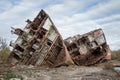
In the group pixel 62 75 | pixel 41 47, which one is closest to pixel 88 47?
pixel 41 47

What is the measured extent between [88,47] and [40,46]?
4.33 metres

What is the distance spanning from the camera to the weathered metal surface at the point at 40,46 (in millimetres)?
20828

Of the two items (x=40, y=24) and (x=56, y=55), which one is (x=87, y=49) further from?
(x=40, y=24)

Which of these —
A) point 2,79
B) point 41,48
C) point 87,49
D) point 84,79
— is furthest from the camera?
point 87,49

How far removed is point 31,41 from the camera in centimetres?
2097

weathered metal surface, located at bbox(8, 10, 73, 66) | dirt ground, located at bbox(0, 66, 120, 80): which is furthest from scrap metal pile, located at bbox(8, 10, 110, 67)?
dirt ground, located at bbox(0, 66, 120, 80)

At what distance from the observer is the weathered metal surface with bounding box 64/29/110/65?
75.7 ft

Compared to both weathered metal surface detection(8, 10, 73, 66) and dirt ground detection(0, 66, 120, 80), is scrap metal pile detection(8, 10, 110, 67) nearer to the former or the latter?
weathered metal surface detection(8, 10, 73, 66)

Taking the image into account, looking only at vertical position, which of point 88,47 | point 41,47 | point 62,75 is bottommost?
point 62,75

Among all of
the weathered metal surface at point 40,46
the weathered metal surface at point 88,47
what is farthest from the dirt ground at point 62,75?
the weathered metal surface at point 88,47

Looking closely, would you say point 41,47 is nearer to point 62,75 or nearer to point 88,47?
point 88,47

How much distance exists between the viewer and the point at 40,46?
20766 millimetres

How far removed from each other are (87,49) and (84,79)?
925 centimetres

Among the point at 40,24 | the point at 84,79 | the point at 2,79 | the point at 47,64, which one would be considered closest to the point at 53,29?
the point at 40,24
